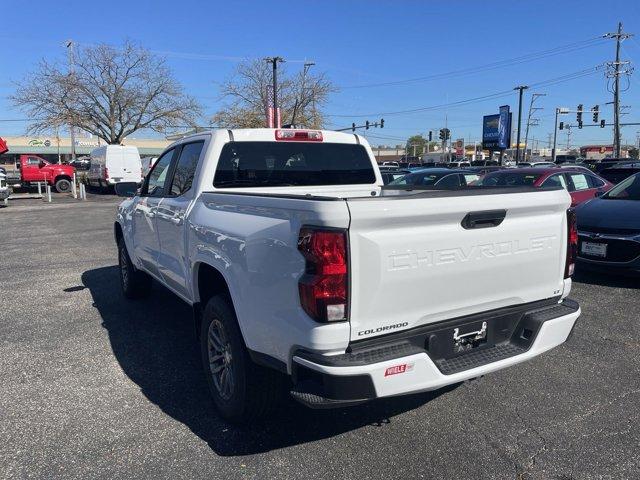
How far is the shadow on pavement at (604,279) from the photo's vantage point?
267 inches

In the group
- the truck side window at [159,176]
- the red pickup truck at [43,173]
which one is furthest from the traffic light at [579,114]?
the truck side window at [159,176]

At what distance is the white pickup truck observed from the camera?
2.49 meters

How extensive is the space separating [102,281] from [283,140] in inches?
176

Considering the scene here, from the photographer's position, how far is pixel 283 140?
14.8 ft

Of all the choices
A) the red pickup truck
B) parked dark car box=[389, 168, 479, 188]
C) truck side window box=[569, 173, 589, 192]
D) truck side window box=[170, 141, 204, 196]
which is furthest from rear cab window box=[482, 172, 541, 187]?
the red pickup truck

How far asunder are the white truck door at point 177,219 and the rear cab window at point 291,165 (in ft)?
0.95

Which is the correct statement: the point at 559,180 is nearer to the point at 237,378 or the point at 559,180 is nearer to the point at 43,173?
the point at 237,378

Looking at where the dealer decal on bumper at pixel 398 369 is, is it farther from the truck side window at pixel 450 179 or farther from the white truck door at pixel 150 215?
the truck side window at pixel 450 179

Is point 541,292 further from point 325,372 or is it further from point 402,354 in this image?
point 325,372

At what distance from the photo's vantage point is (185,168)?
447 cm

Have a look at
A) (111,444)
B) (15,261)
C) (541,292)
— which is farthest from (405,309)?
(15,261)

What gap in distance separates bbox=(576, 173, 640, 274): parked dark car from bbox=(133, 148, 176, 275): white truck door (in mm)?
5429

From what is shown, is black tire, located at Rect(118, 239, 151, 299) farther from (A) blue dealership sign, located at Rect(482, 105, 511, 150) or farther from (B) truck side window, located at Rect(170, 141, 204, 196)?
(A) blue dealership sign, located at Rect(482, 105, 511, 150)

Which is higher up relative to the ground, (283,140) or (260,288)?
(283,140)
